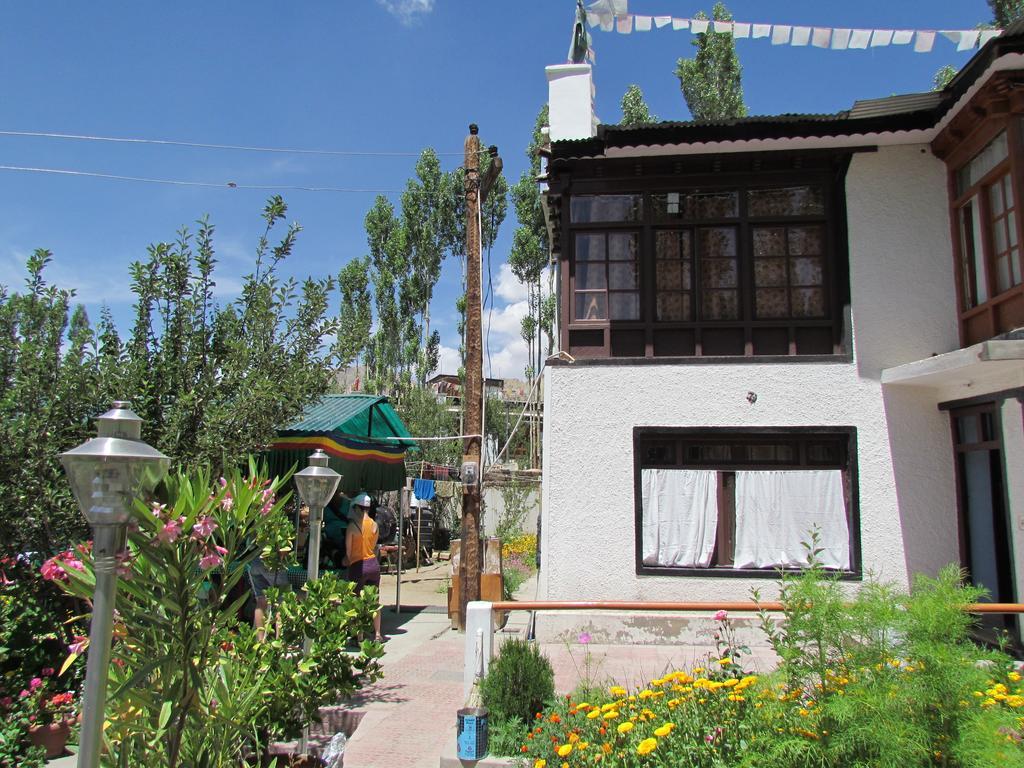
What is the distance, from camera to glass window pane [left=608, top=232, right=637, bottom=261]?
31.8 ft

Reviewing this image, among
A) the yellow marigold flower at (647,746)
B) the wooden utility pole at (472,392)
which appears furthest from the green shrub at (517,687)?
the wooden utility pole at (472,392)

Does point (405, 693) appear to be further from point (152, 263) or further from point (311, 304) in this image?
point (152, 263)

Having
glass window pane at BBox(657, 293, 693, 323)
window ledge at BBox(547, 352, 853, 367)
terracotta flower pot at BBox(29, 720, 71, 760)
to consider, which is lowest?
terracotta flower pot at BBox(29, 720, 71, 760)

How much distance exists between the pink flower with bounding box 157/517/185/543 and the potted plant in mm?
3419

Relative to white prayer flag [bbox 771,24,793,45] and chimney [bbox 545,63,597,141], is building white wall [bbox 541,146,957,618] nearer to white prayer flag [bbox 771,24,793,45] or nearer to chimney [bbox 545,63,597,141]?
white prayer flag [bbox 771,24,793,45]

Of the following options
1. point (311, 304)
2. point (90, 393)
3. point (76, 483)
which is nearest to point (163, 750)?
point (76, 483)

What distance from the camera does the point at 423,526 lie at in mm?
22812

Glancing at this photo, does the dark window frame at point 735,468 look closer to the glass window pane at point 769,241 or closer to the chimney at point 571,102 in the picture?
the glass window pane at point 769,241

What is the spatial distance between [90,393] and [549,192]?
631cm

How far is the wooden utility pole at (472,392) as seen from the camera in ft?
34.8

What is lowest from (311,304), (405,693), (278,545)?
(405,693)

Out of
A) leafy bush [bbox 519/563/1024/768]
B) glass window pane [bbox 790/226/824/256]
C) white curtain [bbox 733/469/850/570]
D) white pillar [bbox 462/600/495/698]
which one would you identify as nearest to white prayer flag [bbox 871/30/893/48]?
glass window pane [bbox 790/226/824/256]

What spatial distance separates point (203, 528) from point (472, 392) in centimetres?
736

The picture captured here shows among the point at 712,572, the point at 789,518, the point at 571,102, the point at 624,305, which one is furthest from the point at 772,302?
the point at 571,102
